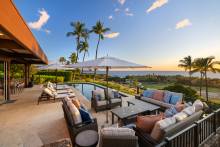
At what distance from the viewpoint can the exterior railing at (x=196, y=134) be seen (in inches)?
90.9

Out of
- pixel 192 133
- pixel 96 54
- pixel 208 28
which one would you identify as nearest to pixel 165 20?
pixel 208 28

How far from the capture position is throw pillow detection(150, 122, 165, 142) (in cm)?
238

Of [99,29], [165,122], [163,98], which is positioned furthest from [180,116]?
[99,29]

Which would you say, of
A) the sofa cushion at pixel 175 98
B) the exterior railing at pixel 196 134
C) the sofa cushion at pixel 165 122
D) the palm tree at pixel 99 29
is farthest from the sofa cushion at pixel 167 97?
the palm tree at pixel 99 29

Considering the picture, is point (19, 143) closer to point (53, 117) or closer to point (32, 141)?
point (32, 141)

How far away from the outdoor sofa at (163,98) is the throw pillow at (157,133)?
2.92 meters

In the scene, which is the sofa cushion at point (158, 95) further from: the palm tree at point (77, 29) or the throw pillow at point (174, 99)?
the palm tree at point (77, 29)

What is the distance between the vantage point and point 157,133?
95.5 inches

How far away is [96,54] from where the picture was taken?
23.2 m

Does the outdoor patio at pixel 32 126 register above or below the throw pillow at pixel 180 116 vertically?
below

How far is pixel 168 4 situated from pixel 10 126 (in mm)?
10185

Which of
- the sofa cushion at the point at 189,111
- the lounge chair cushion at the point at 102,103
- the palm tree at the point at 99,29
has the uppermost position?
the palm tree at the point at 99,29

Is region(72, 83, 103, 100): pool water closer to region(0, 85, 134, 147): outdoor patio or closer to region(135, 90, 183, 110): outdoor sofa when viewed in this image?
region(0, 85, 134, 147): outdoor patio

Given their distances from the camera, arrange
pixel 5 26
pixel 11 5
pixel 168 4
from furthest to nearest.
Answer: pixel 168 4, pixel 11 5, pixel 5 26
